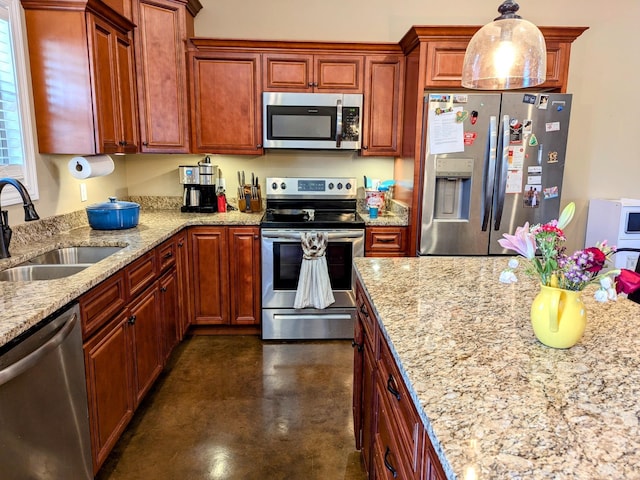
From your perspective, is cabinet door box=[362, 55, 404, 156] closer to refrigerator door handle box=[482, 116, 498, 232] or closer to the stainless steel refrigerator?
the stainless steel refrigerator

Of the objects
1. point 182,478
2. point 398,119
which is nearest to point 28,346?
point 182,478

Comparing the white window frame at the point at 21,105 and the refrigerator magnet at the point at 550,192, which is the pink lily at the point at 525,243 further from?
the white window frame at the point at 21,105

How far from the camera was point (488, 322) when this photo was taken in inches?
52.4

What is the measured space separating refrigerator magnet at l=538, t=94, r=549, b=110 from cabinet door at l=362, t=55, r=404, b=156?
3.24 feet

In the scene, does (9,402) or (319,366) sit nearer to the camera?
(9,402)

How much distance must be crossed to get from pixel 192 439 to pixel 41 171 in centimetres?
172

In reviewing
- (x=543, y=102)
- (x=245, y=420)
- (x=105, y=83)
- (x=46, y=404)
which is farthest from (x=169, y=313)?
(x=543, y=102)

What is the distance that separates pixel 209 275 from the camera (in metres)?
3.30

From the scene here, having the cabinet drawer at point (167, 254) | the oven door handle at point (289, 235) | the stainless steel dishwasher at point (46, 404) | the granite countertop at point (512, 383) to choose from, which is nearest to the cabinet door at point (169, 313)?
the cabinet drawer at point (167, 254)

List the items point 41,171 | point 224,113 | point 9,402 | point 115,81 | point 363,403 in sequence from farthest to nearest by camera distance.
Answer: point 224,113
point 115,81
point 41,171
point 363,403
point 9,402

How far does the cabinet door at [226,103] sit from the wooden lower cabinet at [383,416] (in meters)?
1.98

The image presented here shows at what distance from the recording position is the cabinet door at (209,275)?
324cm

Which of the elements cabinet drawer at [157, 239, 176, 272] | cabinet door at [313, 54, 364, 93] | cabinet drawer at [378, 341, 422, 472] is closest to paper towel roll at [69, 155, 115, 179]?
cabinet drawer at [157, 239, 176, 272]

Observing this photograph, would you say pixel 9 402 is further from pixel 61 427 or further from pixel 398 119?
pixel 398 119
